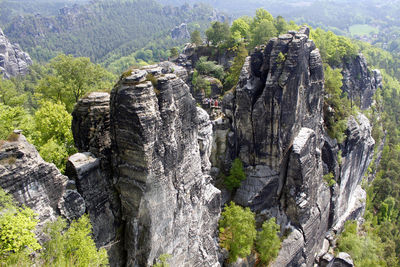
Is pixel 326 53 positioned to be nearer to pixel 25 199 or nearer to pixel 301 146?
pixel 301 146

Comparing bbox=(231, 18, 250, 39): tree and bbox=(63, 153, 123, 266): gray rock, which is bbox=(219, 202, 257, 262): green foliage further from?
bbox=(231, 18, 250, 39): tree

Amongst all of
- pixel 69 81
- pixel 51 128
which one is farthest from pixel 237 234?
pixel 69 81

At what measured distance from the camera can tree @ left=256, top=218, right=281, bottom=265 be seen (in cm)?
2808

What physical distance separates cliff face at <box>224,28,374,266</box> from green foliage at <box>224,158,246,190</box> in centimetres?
90

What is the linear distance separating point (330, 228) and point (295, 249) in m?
12.7

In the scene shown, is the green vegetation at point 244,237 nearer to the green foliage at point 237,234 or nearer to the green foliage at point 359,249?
the green foliage at point 237,234

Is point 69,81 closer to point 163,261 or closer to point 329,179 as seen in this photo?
point 163,261

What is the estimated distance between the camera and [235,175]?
3412cm

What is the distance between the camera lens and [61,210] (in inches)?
677

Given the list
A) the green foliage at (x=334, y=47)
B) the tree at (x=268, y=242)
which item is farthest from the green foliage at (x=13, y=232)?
the green foliage at (x=334, y=47)

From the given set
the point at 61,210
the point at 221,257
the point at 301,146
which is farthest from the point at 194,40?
the point at 61,210

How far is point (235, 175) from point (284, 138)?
7313mm

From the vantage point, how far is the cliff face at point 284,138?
103 feet

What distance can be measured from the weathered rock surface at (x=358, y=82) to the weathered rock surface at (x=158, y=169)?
1993 inches
